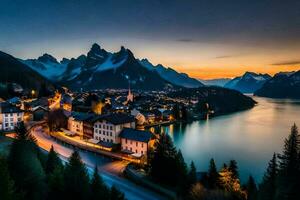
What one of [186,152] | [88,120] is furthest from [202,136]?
[88,120]

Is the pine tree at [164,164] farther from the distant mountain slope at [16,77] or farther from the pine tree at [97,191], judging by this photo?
the distant mountain slope at [16,77]

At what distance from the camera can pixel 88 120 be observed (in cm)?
A: 3878

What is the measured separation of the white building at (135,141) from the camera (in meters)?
30.4

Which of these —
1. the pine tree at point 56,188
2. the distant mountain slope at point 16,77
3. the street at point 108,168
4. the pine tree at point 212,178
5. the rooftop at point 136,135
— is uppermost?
the distant mountain slope at point 16,77

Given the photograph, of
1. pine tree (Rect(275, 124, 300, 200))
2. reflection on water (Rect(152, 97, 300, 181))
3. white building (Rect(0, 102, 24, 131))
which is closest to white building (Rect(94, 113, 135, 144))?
reflection on water (Rect(152, 97, 300, 181))

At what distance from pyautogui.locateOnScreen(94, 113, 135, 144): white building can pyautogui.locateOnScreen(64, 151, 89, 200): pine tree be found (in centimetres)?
1939

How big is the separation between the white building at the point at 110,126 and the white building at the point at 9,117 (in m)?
14.3

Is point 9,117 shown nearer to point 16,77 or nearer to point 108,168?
point 108,168

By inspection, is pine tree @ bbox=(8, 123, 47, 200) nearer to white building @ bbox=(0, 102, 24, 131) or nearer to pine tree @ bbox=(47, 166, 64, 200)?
pine tree @ bbox=(47, 166, 64, 200)

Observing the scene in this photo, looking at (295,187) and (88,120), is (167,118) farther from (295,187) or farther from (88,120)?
(295,187)

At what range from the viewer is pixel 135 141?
104 feet

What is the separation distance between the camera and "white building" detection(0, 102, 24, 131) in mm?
41138

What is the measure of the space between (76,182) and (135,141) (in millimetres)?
18006

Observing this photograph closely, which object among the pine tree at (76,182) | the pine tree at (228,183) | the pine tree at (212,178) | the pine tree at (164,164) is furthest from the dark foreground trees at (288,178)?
the pine tree at (76,182)
